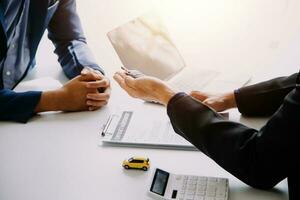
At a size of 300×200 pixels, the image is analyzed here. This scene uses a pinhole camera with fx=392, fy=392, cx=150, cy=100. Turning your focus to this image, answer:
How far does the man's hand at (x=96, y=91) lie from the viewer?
112cm

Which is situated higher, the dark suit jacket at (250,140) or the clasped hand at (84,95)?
the dark suit jacket at (250,140)

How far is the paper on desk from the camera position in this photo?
1265 millimetres

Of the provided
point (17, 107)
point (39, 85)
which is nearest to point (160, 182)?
point (17, 107)

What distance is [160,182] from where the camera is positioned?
0.78 m

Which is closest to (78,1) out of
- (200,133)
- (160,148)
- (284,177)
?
(160,148)

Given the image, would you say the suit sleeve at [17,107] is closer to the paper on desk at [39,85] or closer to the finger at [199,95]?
the paper on desk at [39,85]

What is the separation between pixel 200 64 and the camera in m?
1.32

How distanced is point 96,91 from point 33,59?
380 millimetres

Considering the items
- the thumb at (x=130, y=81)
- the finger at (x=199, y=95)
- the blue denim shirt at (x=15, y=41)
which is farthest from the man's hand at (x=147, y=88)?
the blue denim shirt at (x=15, y=41)

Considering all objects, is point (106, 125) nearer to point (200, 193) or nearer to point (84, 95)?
point (84, 95)

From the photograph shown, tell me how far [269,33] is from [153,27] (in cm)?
44

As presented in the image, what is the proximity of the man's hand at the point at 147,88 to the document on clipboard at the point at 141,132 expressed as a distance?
6cm

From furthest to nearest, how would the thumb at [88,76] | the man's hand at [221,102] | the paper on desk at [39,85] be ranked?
the paper on desk at [39,85], the thumb at [88,76], the man's hand at [221,102]

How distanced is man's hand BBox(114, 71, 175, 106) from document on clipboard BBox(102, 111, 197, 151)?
60mm
